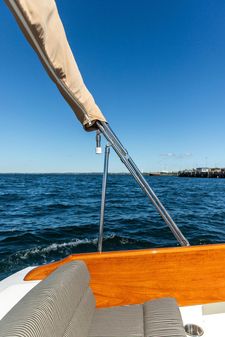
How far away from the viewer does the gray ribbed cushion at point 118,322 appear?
1.51 metres

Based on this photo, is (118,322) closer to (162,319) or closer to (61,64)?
(162,319)

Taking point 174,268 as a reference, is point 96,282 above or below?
below

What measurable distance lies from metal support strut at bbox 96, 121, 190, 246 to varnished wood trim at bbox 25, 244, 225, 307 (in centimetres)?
15

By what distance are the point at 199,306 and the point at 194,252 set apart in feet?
1.73

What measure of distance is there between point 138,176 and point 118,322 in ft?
3.71

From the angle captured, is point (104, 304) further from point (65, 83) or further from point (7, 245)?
point (7, 245)

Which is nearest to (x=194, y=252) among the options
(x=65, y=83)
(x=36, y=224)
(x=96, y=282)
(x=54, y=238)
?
(x=96, y=282)

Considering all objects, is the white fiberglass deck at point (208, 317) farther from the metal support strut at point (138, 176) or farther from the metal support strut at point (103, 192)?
the metal support strut at point (103, 192)

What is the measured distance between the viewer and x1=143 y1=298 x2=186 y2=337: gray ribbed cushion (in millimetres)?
1433

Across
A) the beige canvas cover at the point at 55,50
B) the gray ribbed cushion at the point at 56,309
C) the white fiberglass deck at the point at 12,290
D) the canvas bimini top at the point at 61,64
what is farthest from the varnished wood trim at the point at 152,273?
the beige canvas cover at the point at 55,50

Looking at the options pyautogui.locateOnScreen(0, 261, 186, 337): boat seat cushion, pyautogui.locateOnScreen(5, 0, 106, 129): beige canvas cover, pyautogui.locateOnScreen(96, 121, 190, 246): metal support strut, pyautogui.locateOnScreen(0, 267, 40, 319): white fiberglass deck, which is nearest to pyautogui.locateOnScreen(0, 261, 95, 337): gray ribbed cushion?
pyautogui.locateOnScreen(0, 261, 186, 337): boat seat cushion

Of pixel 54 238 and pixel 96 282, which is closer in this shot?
pixel 96 282

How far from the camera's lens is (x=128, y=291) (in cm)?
204

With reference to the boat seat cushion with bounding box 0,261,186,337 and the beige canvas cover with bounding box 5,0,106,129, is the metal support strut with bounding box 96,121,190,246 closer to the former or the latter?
the beige canvas cover with bounding box 5,0,106,129
